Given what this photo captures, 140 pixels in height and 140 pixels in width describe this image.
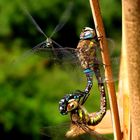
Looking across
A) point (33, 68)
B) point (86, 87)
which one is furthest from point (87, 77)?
point (33, 68)

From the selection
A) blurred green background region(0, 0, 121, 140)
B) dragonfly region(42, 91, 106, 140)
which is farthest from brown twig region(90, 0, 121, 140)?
blurred green background region(0, 0, 121, 140)

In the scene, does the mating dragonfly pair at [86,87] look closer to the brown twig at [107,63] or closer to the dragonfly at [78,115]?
the dragonfly at [78,115]

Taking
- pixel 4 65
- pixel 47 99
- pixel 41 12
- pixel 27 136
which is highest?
pixel 41 12

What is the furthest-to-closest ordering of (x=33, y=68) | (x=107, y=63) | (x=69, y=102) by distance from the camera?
(x=33, y=68) < (x=69, y=102) < (x=107, y=63)

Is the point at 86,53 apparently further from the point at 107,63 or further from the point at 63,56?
the point at 107,63

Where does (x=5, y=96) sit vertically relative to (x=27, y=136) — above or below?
above

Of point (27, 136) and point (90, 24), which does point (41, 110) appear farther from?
point (90, 24)

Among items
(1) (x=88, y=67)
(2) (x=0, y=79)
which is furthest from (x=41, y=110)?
(1) (x=88, y=67)
